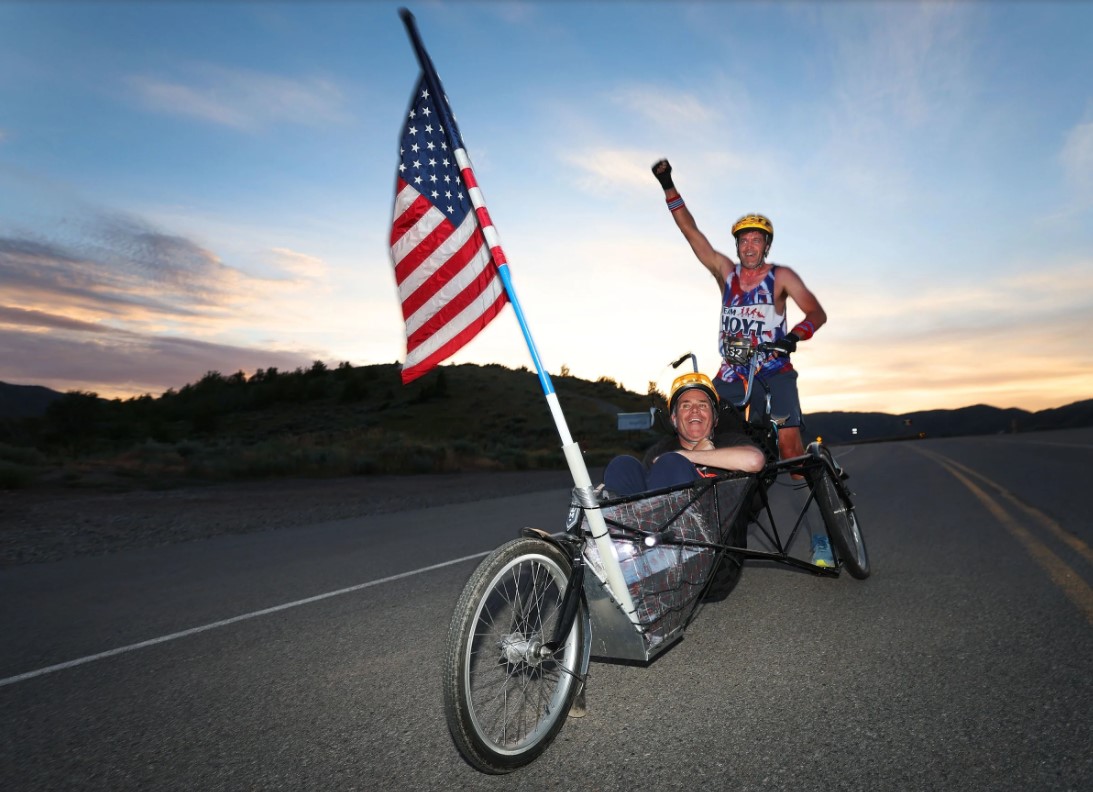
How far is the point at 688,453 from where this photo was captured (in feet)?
13.4

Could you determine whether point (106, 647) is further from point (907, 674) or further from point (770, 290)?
point (770, 290)

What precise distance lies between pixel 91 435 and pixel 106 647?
46.2 m

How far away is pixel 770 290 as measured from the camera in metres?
5.50

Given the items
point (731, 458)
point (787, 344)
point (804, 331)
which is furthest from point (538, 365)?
point (804, 331)

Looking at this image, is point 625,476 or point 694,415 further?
point 694,415

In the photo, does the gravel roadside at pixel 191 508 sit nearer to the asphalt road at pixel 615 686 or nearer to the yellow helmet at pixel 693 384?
the asphalt road at pixel 615 686

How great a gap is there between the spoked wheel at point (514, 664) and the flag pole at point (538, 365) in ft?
0.58

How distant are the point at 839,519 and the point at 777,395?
0.97 metres

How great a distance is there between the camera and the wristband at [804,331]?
5094 millimetres

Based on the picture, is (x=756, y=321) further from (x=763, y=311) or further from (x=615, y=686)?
(x=615, y=686)

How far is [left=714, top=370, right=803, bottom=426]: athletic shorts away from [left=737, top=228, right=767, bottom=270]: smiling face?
822mm

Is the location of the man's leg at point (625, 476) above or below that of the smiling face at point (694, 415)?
below

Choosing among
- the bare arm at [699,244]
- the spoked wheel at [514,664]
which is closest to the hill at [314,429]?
the bare arm at [699,244]

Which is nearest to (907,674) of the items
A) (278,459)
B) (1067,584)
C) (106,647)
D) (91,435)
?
(1067,584)
